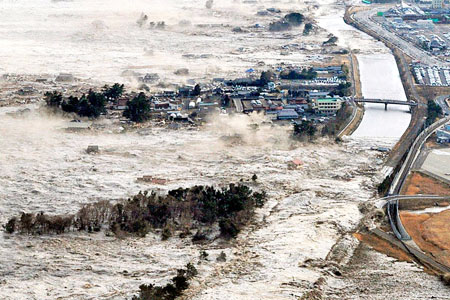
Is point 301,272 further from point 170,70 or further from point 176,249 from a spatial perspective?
point 170,70

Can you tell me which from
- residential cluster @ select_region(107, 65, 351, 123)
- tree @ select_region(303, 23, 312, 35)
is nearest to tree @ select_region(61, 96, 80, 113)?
residential cluster @ select_region(107, 65, 351, 123)

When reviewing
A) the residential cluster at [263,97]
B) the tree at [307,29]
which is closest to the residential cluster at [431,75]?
the residential cluster at [263,97]

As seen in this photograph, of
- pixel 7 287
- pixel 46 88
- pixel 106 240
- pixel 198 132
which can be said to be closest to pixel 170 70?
pixel 46 88

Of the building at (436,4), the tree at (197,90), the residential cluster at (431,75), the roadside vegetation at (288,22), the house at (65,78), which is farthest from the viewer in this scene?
the building at (436,4)

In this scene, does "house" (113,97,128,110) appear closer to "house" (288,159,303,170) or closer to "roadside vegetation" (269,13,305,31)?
"house" (288,159,303,170)

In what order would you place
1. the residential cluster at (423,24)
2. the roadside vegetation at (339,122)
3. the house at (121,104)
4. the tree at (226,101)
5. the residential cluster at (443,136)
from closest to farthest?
1. the residential cluster at (443,136)
2. the roadside vegetation at (339,122)
3. the house at (121,104)
4. the tree at (226,101)
5. the residential cluster at (423,24)

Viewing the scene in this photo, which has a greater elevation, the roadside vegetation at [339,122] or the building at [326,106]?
the building at [326,106]

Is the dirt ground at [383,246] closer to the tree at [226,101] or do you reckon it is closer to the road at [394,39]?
the tree at [226,101]
